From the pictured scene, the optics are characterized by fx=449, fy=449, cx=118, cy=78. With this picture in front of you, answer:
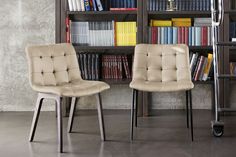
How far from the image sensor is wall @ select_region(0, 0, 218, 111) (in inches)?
205

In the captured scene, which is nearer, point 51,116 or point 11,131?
point 11,131

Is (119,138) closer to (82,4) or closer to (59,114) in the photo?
(59,114)

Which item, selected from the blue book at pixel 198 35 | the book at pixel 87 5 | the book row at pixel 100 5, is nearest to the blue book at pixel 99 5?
the book row at pixel 100 5

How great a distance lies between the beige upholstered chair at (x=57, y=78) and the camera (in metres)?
3.75

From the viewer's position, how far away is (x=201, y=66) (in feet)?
16.4

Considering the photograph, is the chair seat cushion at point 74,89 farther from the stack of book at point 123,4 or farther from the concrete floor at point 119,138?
the stack of book at point 123,4

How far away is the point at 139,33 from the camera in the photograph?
4.97m

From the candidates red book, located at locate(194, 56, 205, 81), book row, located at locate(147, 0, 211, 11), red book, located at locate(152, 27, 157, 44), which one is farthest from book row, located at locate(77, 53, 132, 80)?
red book, located at locate(194, 56, 205, 81)

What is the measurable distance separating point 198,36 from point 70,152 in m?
2.13

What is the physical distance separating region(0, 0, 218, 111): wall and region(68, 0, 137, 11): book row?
39cm

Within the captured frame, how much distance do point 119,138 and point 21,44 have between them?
74.0 inches

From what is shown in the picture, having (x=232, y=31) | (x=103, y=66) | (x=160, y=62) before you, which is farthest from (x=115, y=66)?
(x=232, y=31)

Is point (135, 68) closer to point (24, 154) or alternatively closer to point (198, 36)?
point (198, 36)

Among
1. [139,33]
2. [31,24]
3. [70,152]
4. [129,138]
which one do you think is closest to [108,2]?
[139,33]
